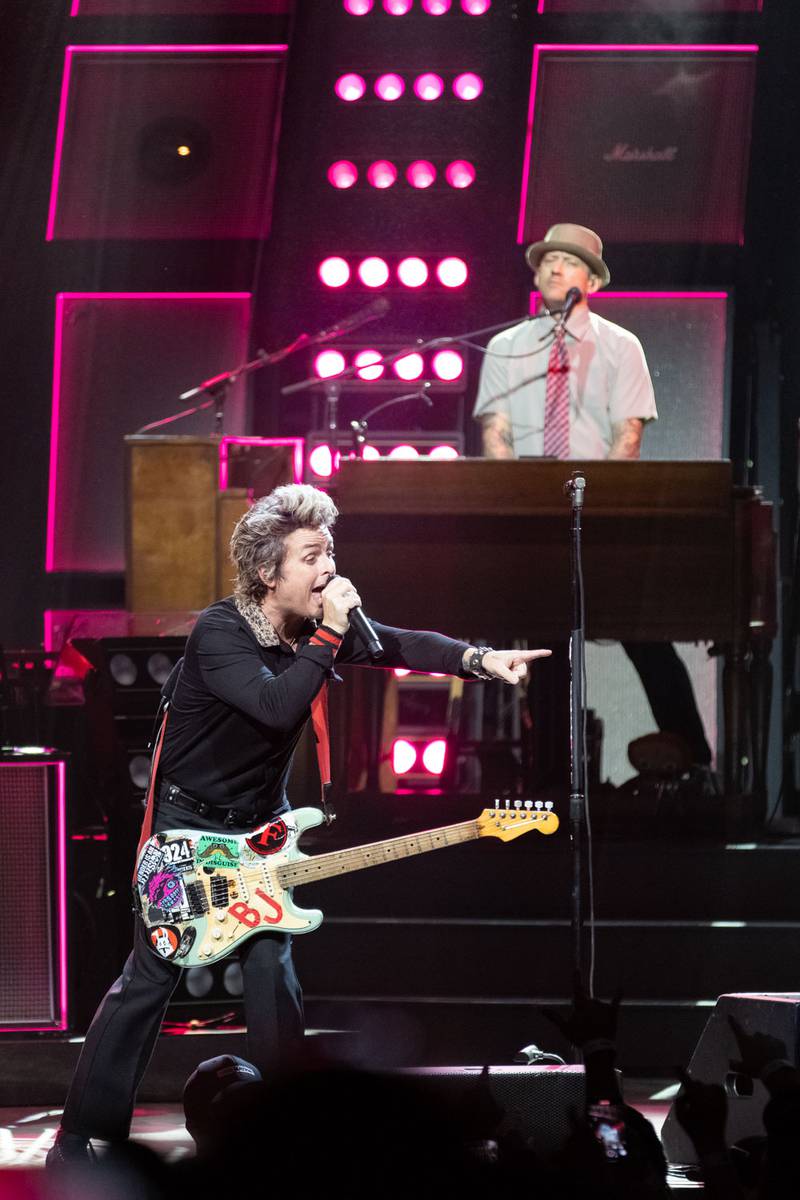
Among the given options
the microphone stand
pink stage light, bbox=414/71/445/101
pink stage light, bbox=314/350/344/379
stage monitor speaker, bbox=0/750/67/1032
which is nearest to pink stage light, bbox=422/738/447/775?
pink stage light, bbox=314/350/344/379

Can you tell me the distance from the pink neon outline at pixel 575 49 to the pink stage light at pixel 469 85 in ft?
0.91

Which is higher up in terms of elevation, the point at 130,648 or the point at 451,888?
the point at 130,648

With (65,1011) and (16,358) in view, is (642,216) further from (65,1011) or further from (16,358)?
(65,1011)

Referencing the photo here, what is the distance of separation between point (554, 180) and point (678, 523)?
12.0ft

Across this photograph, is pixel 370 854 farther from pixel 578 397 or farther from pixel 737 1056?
pixel 578 397

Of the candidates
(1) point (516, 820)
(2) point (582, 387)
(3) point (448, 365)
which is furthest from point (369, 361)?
(1) point (516, 820)

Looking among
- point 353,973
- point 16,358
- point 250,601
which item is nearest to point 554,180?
point 16,358

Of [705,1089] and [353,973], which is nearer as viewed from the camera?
[705,1089]

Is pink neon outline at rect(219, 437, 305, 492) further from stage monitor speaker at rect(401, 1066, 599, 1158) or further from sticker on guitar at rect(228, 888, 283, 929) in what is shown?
stage monitor speaker at rect(401, 1066, 599, 1158)

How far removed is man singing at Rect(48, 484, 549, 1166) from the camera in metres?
3.25

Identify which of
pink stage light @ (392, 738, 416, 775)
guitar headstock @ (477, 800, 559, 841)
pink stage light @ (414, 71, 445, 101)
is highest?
pink stage light @ (414, 71, 445, 101)

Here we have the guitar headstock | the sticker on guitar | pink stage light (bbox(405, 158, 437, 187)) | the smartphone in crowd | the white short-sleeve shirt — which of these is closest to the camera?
the smartphone in crowd

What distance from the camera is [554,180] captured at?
8164 mm

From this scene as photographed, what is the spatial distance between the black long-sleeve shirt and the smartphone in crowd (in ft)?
3.63
